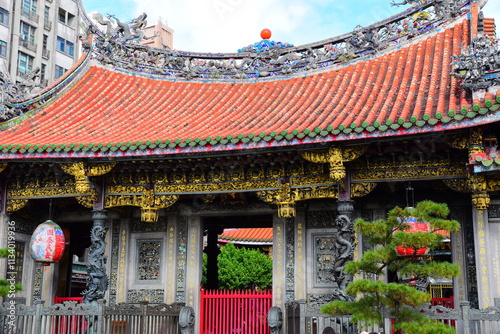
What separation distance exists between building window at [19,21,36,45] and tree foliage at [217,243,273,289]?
1943 cm

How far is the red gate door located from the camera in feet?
35.4

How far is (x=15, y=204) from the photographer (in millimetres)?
11328

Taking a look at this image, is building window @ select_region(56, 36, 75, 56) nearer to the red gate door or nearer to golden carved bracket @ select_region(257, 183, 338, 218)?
the red gate door

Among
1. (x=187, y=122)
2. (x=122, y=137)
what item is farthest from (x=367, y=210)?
(x=122, y=137)

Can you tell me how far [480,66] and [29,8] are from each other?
106ft

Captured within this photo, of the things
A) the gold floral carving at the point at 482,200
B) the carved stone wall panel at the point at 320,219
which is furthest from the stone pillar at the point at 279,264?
the gold floral carving at the point at 482,200

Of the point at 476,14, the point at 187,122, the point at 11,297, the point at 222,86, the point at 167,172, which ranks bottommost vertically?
the point at 11,297

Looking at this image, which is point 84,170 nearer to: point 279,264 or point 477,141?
point 279,264

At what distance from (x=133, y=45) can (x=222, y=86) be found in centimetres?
233

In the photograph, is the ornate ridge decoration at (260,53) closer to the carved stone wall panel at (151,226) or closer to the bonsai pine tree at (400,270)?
the carved stone wall panel at (151,226)

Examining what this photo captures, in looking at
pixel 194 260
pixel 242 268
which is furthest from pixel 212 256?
pixel 242 268

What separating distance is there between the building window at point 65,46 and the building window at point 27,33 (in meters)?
2.35

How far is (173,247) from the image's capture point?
38.6ft

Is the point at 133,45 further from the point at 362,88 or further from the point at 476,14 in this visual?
the point at 476,14
